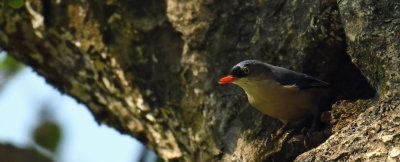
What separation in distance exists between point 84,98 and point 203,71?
4.63 feet

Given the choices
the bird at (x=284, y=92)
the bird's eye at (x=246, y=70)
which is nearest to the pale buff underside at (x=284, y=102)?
the bird at (x=284, y=92)

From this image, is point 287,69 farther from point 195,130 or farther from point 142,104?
point 142,104

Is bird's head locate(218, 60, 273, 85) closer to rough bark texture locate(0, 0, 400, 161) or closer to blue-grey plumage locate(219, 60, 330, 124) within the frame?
blue-grey plumage locate(219, 60, 330, 124)

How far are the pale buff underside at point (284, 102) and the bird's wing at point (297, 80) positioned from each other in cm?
4

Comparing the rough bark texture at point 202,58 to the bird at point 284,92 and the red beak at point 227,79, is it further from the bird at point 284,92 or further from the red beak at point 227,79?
the red beak at point 227,79

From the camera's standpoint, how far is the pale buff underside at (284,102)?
4145 millimetres

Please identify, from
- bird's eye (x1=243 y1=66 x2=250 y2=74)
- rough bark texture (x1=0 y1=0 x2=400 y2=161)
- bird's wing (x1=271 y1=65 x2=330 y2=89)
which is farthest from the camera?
bird's eye (x1=243 y1=66 x2=250 y2=74)

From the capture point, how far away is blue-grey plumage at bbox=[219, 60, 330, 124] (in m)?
4.13

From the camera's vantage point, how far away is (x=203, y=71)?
4.62m

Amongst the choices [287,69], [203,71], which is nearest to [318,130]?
[287,69]

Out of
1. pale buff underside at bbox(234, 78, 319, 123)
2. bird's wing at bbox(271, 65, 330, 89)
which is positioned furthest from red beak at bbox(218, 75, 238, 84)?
bird's wing at bbox(271, 65, 330, 89)

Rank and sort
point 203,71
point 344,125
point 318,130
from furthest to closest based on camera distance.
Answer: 1. point 203,71
2. point 318,130
3. point 344,125

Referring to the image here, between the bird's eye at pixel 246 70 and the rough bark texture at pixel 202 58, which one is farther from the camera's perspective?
the bird's eye at pixel 246 70

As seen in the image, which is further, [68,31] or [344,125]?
[68,31]
